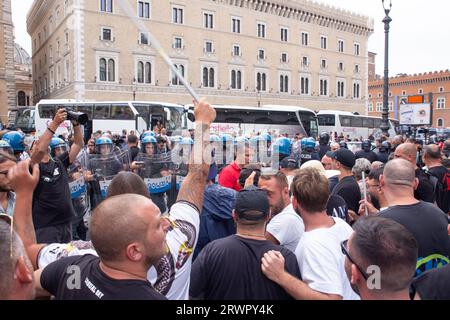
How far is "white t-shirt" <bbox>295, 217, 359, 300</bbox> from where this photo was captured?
2363 millimetres

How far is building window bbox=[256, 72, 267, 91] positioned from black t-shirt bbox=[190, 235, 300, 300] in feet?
155

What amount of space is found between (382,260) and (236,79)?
46.5 metres

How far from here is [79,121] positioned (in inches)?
179

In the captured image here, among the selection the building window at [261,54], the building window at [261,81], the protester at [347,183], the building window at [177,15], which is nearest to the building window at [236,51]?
the building window at [261,54]

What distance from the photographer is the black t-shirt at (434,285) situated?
6.35 feet

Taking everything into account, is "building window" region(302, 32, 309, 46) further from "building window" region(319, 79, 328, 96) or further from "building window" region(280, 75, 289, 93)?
"building window" region(280, 75, 289, 93)

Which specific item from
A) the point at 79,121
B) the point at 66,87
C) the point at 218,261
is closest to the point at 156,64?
the point at 66,87

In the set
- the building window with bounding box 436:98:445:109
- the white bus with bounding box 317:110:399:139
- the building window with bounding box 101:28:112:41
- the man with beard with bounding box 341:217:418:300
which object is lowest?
the man with beard with bounding box 341:217:418:300

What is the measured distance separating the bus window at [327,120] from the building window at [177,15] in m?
17.7

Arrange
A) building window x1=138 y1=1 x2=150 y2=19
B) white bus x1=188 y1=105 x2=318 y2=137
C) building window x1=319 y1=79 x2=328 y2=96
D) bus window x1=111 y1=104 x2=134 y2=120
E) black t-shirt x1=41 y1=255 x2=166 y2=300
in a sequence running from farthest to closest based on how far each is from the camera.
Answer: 1. building window x1=319 y1=79 x2=328 y2=96
2. building window x1=138 y1=1 x2=150 y2=19
3. white bus x1=188 y1=105 x2=318 y2=137
4. bus window x1=111 y1=104 x2=134 y2=120
5. black t-shirt x1=41 y1=255 x2=166 y2=300

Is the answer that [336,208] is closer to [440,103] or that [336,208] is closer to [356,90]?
[356,90]

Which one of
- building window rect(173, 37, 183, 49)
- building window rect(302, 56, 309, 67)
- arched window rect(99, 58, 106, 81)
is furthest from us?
building window rect(302, 56, 309, 67)

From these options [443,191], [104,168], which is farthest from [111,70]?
[443,191]

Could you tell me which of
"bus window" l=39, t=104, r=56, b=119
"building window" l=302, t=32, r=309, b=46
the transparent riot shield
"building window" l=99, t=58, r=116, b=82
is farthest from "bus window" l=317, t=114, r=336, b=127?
the transparent riot shield
